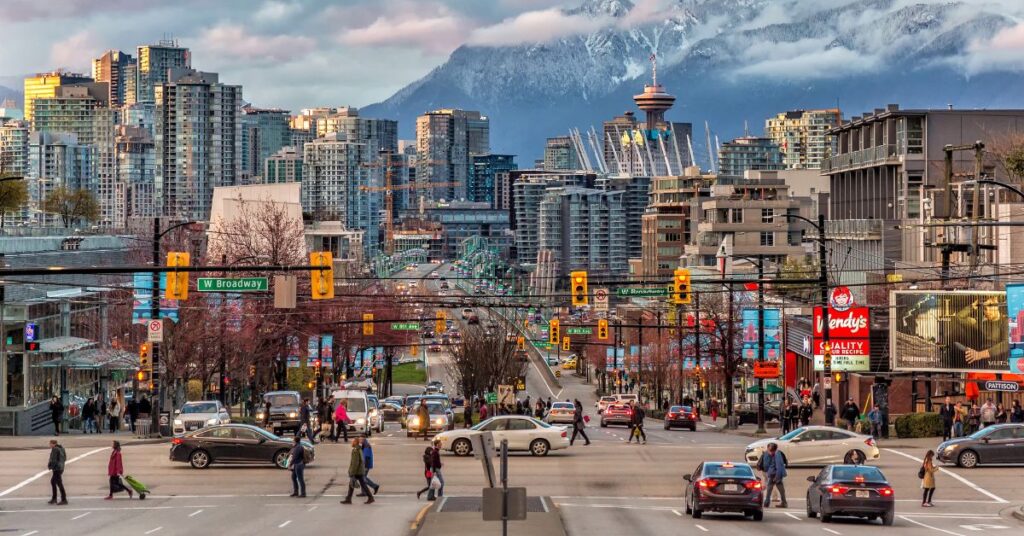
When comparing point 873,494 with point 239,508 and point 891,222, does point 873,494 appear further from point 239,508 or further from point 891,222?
point 891,222

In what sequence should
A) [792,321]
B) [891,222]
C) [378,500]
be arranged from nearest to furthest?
[378,500], [792,321], [891,222]

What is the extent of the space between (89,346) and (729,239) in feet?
401

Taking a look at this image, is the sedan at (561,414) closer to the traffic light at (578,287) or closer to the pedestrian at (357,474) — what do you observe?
the traffic light at (578,287)

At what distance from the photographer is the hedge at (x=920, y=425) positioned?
6297 centimetres

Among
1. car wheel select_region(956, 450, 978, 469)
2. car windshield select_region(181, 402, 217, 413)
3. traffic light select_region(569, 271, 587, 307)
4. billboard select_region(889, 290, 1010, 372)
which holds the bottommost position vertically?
car wheel select_region(956, 450, 978, 469)

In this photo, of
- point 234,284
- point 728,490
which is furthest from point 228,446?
point 728,490

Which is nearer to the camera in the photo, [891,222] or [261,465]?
[261,465]

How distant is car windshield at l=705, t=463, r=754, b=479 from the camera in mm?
38406

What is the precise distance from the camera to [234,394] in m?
116

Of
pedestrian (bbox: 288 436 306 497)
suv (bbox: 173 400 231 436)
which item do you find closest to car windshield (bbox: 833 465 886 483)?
pedestrian (bbox: 288 436 306 497)

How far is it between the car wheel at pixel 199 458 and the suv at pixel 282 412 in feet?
43.0

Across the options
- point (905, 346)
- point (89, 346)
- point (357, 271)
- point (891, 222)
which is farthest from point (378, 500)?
point (357, 271)

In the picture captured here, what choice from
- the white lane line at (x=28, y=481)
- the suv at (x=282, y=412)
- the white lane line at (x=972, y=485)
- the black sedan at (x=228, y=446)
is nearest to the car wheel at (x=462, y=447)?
the black sedan at (x=228, y=446)

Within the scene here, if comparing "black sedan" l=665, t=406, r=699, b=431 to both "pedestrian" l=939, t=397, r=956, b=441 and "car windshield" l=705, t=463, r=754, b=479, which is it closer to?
"pedestrian" l=939, t=397, r=956, b=441
